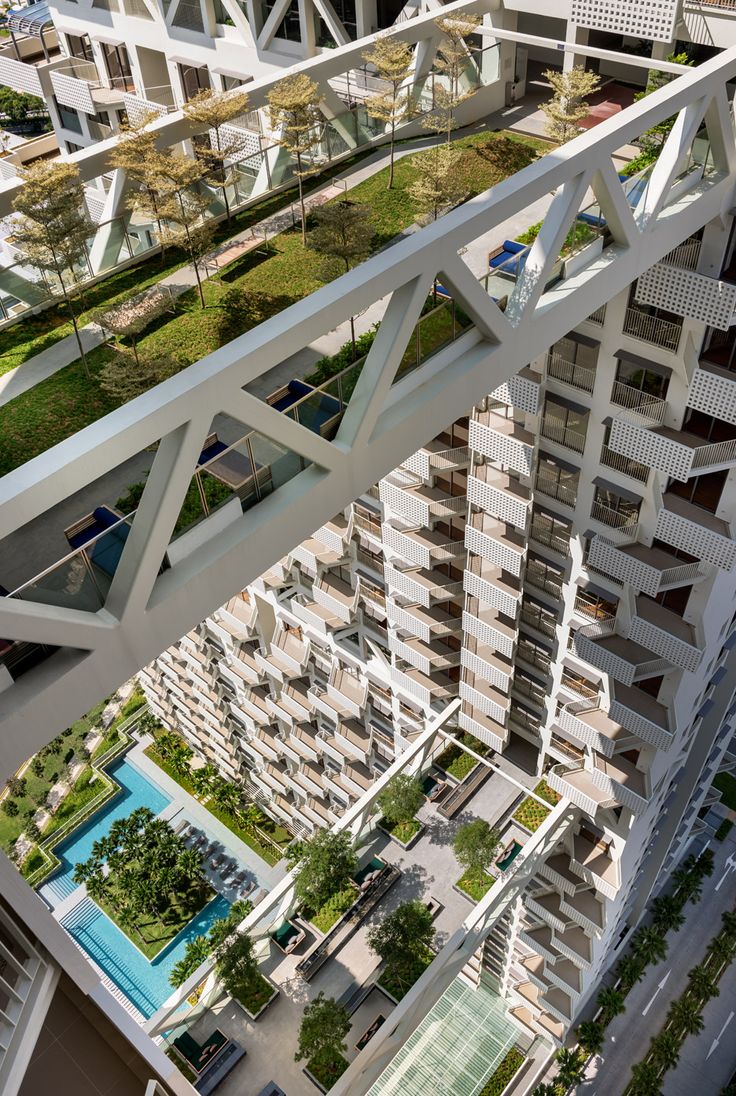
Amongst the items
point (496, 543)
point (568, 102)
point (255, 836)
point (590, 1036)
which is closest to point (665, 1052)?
point (590, 1036)

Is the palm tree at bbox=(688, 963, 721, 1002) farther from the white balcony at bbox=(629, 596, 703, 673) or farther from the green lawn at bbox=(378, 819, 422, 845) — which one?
the white balcony at bbox=(629, 596, 703, 673)

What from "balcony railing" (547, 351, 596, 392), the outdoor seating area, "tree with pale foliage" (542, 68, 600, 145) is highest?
"tree with pale foliage" (542, 68, 600, 145)

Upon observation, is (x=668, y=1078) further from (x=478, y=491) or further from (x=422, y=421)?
(x=422, y=421)

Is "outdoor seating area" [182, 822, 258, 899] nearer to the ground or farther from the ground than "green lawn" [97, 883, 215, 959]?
farther from the ground

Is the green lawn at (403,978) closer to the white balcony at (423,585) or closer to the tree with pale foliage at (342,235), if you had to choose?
the white balcony at (423,585)

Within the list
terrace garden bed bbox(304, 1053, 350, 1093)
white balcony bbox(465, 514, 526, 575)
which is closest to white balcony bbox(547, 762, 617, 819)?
white balcony bbox(465, 514, 526, 575)

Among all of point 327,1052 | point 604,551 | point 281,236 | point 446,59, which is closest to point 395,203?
point 281,236

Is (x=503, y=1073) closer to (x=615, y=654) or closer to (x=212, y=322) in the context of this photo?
(x=615, y=654)
